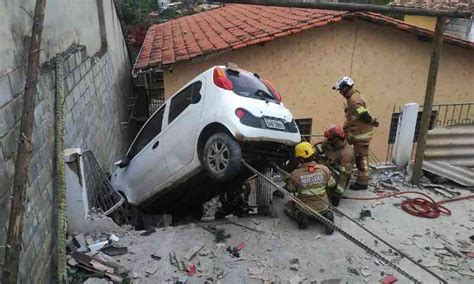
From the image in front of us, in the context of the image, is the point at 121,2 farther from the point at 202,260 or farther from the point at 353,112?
the point at 202,260

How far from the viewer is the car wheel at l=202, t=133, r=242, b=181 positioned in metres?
4.34

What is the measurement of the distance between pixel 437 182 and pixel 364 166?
142cm

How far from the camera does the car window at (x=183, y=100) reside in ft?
16.5

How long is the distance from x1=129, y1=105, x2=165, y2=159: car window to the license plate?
5.82 ft

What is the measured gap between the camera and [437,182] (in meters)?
6.53

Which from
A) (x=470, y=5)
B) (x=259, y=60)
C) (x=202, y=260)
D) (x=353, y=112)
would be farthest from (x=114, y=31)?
(x=470, y=5)

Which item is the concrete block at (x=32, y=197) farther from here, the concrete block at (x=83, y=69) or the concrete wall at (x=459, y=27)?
the concrete wall at (x=459, y=27)

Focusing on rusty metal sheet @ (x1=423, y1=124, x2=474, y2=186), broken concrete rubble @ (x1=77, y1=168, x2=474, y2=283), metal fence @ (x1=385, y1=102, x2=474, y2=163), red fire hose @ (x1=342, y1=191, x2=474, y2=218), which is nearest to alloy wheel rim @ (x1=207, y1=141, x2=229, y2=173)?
broken concrete rubble @ (x1=77, y1=168, x2=474, y2=283)

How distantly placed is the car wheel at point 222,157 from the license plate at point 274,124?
0.48 metres

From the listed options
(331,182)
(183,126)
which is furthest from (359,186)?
(183,126)

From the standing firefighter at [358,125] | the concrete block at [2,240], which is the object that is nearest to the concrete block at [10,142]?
the concrete block at [2,240]

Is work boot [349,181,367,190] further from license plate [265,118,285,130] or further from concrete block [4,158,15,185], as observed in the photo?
concrete block [4,158,15,185]

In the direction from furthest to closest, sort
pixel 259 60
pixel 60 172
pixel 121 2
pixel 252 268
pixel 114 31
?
pixel 121 2
pixel 114 31
pixel 259 60
pixel 252 268
pixel 60 172

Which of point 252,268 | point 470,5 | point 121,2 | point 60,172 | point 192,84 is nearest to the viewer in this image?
point 60,172
